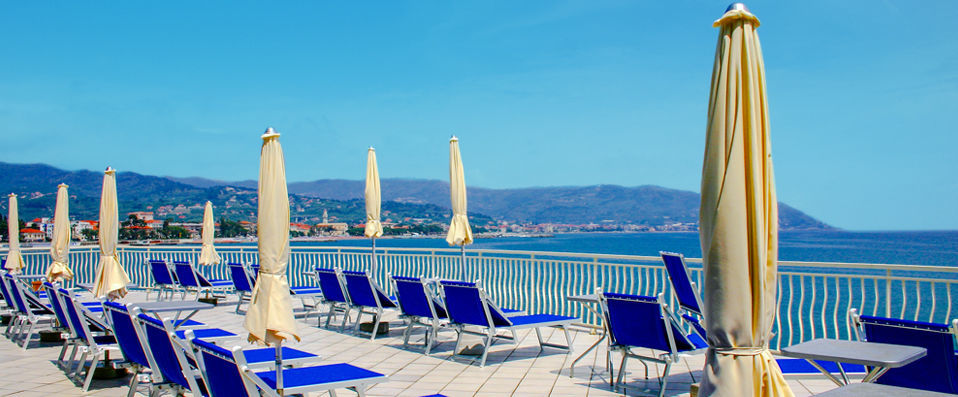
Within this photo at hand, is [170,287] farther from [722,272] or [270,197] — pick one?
[722,272]

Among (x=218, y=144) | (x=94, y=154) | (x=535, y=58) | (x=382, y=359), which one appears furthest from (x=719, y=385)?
(x=94, y=154)

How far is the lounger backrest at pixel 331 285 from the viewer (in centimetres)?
855

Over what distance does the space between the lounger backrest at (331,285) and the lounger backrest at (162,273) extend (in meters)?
4.13

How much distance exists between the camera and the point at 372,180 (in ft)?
36.3

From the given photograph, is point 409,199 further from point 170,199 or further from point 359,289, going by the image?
point 359,289

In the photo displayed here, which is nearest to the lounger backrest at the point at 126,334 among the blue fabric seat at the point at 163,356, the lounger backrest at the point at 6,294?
the blue fabric seat at the point at 163,356

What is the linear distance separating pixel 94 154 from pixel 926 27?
139 meters

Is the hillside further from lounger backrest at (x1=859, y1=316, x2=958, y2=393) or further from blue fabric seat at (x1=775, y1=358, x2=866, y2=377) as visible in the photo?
lounger backrest at (x1=859, y1=316, x2=958, y2=393)

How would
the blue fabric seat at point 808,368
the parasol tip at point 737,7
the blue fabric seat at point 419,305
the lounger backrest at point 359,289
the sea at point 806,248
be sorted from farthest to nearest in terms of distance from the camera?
the sea at point 806,248
the lounger backrest at point 359,289
the blue fabric seat at point 419,305
the blue fabric seat at point 808,368
the parasol tip at point 737,7

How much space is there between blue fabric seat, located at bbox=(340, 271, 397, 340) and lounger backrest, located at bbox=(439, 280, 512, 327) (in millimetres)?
1366

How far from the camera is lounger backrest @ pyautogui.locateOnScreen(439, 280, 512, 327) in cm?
638

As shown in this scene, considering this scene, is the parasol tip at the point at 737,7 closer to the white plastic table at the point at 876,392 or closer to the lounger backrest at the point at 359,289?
the white plastic table at the point at 876,392

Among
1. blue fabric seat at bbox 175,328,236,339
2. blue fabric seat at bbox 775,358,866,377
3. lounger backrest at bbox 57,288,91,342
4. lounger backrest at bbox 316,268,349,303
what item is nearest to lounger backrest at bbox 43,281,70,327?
lounger backrest at bbox 57,288,91,342

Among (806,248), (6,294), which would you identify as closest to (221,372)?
(6,294)
